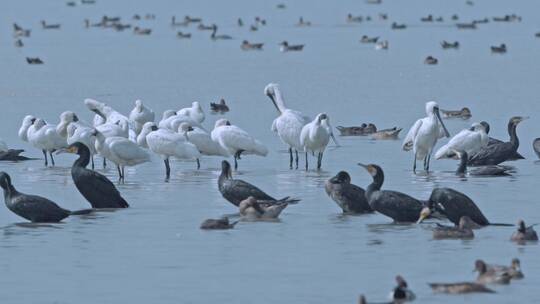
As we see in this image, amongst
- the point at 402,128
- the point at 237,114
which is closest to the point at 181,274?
the point at 402,128

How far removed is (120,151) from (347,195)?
503cm

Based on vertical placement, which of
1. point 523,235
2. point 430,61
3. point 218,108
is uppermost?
point 430,61

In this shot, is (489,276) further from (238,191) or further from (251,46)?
(251,46)

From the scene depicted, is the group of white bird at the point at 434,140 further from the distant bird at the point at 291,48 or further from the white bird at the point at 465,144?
the distant bird at the point at 291,48

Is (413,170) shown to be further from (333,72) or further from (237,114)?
(333,72)

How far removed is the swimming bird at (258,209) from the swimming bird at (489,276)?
14.6 ft

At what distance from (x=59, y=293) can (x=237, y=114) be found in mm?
20502

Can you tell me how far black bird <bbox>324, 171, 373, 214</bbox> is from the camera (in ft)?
60.0

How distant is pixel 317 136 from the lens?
939 inches

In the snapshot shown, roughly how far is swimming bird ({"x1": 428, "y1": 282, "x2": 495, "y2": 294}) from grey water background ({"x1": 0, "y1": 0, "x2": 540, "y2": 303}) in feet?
0.24

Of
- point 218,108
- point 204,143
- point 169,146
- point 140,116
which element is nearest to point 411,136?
point 204,143

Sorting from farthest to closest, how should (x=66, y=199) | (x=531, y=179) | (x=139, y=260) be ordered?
1. (x=531, y=179)
2. (x=66, y=199)
3. (x=139, y=260)

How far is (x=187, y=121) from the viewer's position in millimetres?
26016

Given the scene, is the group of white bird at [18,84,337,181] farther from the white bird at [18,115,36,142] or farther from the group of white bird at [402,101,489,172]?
the group of white bird at [402,101,489,172]
